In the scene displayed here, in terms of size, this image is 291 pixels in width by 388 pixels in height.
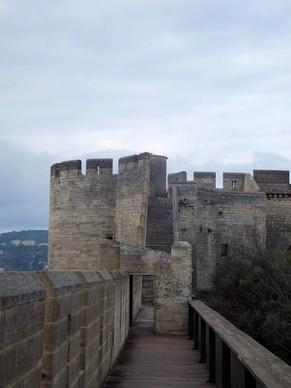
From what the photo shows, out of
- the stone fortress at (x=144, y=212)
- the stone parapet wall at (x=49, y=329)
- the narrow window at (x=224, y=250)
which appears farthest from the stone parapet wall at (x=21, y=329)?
the narrow window at (x=224, y=250)

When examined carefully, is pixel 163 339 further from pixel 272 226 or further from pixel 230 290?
pixel 272 226

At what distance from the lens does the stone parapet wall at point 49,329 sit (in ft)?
10.1

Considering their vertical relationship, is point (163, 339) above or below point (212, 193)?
below

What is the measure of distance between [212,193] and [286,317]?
37.8 ft

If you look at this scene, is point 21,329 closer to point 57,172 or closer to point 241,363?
point 241,363

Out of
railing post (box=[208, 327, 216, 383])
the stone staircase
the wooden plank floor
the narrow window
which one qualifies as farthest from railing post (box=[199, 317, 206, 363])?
the narrow window

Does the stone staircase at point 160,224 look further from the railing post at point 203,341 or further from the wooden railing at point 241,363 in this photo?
the wooden railing at point 241,363

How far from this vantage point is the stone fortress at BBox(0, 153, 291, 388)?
3.94 metres

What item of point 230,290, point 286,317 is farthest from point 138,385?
point 230,290

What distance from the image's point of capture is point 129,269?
688 inches

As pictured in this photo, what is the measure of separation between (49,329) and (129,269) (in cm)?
1322

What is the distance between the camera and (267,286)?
23.1 metres

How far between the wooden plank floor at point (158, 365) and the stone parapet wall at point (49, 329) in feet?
5.50

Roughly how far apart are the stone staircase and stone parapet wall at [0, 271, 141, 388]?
17.6 metres
